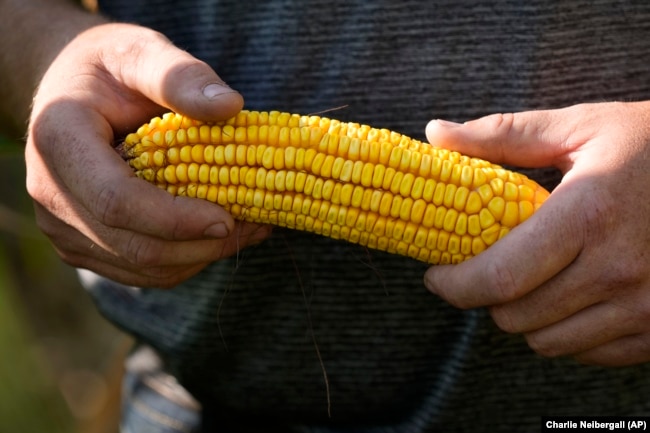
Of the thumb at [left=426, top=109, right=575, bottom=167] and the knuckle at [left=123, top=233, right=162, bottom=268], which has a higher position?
the thumb at [left=426, top=109, right=575, bottom=167]

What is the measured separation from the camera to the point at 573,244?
48.0 inches

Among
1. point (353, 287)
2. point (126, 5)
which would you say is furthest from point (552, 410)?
point (126, 5)

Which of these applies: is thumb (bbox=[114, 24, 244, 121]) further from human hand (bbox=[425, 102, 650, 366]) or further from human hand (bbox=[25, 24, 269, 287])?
human hand (bbox=[425, 102, 650, 366])

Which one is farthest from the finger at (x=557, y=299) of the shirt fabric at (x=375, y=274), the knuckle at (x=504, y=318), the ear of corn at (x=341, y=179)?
the shirt fabric at (x=375, y=274)

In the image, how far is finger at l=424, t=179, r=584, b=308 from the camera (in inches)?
47.7

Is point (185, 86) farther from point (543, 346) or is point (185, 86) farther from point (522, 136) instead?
A: point (543, 346)

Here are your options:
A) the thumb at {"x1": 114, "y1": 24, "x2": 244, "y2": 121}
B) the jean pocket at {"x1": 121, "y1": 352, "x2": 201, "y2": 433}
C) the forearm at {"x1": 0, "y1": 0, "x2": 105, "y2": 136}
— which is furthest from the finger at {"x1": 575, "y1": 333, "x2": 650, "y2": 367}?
the forearm at {"x1": 0, "y1": 0, "x2": 105, "y2": 136}

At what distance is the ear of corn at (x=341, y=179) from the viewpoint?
1314 mm

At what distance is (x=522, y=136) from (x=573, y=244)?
0.23 metres

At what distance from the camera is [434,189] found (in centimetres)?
131

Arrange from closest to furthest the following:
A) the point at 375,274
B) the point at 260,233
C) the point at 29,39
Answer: the point at 260,233 → the point at 375,274 → the point at 29,39

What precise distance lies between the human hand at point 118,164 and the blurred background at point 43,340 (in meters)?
0.75

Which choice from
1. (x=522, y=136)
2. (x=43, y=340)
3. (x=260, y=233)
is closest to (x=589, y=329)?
(x=522, y=136)

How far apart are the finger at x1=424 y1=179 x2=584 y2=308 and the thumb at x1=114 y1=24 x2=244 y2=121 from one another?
0.53 m
